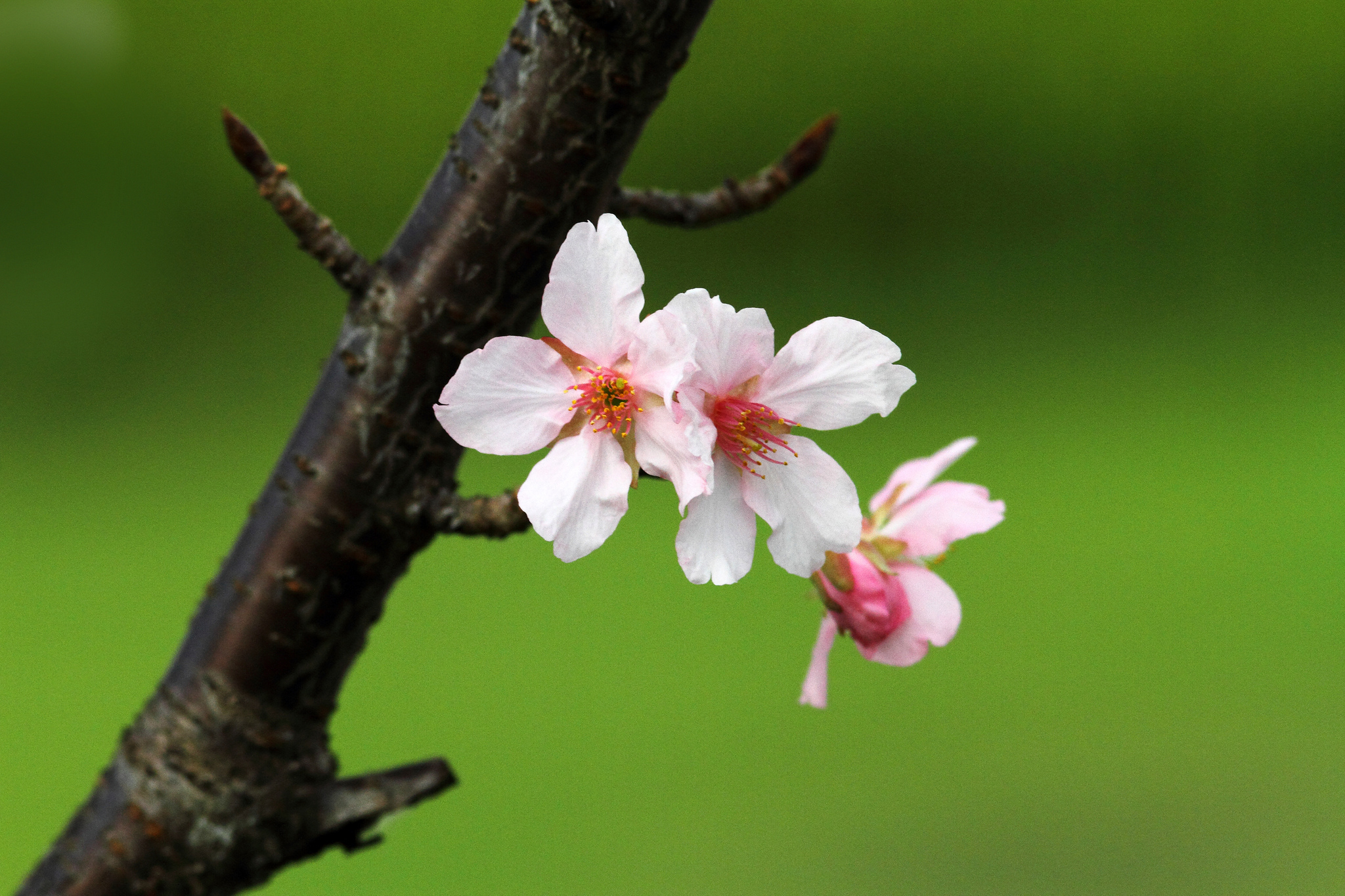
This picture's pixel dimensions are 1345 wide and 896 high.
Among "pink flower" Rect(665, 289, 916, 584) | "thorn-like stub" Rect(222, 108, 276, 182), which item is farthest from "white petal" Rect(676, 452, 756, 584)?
"thorn-like stub" Rect(222, 108, 276, 182)

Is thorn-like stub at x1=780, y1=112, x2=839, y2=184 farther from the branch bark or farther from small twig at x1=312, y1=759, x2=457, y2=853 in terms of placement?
small twig at x1=312, y1=759, x2=457, y2=853

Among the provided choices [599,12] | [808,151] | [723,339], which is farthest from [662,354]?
[808,151]

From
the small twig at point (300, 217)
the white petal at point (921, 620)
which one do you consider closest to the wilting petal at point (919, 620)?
the white petal at point (921, 620)

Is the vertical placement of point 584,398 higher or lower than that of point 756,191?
lower

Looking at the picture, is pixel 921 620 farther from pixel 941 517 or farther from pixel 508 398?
pixel 508 398

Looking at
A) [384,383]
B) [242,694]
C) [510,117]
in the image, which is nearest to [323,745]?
[242,694]

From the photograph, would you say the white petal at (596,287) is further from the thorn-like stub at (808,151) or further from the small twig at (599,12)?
the thorn-like stub at (808,151)

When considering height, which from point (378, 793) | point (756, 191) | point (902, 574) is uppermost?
point (756, 191)
